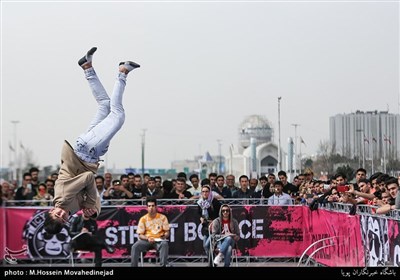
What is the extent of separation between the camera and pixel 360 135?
4831cm

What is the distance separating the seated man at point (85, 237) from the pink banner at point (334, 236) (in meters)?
3.92

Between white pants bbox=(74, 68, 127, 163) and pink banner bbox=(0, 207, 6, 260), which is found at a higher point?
white pants bbox=(74, 68, 127, 163)

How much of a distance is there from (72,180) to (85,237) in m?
5.72

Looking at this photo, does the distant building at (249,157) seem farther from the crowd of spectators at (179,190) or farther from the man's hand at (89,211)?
the man's hand at (89,211)

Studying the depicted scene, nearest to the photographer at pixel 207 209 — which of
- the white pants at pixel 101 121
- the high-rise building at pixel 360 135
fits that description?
the white pants at pixel 101 121

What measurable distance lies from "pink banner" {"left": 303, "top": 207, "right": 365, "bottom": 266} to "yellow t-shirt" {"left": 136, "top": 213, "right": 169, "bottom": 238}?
2.71m

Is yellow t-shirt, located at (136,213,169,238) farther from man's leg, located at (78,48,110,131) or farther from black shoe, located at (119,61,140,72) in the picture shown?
black shoe, located at (119,61,140,72)

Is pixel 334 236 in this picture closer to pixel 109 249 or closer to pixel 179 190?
pixel 179 190

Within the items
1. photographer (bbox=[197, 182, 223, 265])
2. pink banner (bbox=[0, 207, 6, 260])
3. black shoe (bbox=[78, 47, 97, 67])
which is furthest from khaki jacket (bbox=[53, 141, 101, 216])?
pink banner (bbox=[0, 207, 6, 260])

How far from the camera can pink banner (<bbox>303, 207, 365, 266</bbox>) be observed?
1254 centimetres

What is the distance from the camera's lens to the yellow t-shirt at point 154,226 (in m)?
14.8

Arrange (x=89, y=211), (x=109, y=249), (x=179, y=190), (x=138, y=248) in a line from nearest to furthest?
1. (x=89, y=211)
2. (x=138, y=248)
3. (x=109, y=249)
4. (x=179, y=190)

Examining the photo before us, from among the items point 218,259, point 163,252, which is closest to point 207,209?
point 163,252
